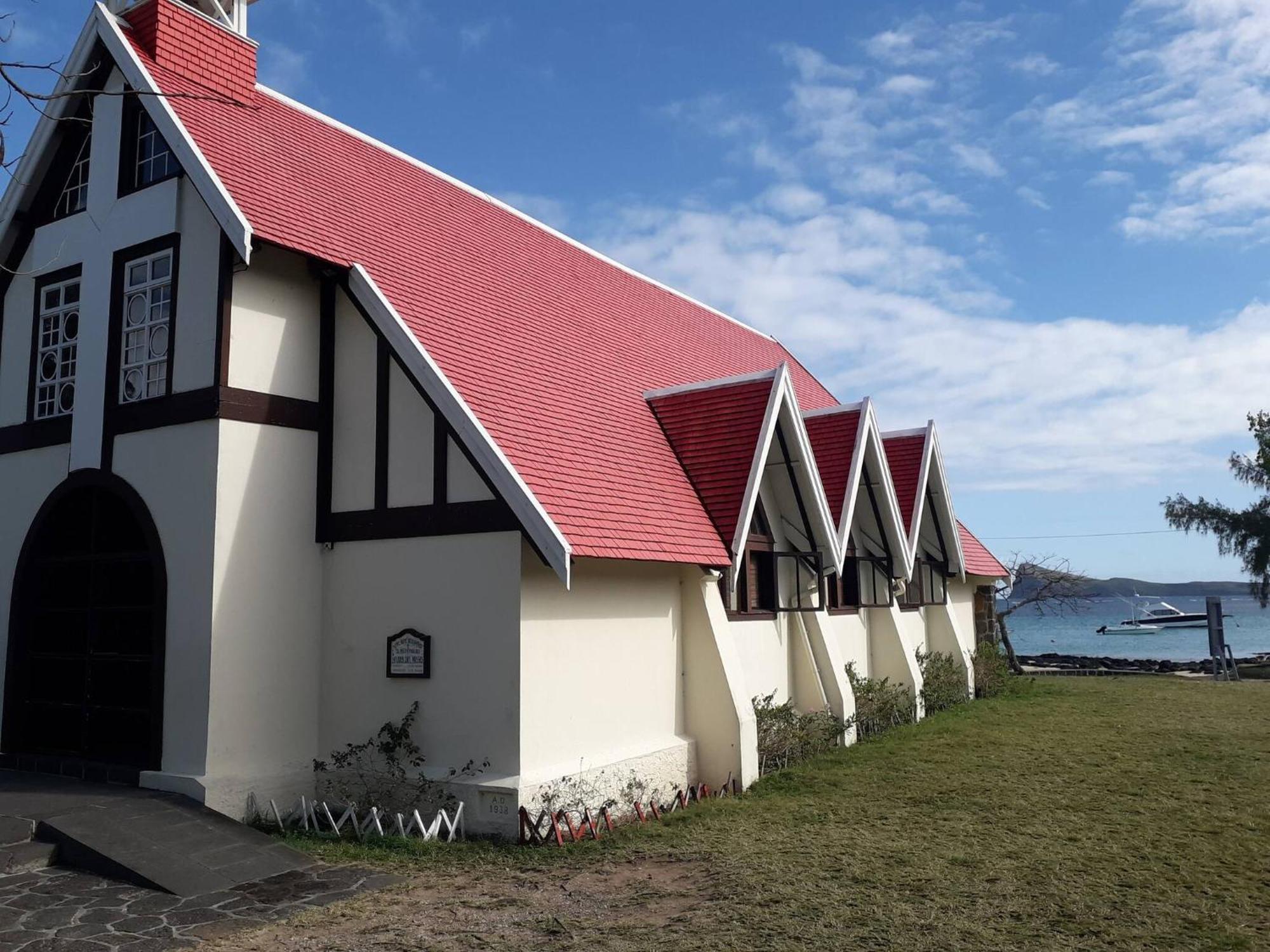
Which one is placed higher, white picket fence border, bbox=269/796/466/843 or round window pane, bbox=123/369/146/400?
round window pane, bbox=123/369/146/400

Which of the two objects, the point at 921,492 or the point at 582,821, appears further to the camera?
the point at 921,492

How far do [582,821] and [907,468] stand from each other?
38.4 ft

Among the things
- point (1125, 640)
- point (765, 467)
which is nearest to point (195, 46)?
point (765, 467)

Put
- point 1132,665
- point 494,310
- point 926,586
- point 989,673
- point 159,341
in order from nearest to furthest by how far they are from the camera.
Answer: point 159,341
point 494,310
point 926,586
point 989,673
point 1132,665

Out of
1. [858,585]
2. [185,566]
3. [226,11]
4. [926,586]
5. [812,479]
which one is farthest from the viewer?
[926,586]

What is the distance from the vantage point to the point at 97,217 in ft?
41.0

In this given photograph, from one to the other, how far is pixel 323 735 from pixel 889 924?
674cm

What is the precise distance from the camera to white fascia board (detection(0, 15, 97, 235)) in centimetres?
1250

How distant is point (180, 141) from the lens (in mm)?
11297

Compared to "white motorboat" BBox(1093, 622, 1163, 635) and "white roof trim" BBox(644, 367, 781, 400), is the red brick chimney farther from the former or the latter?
"white motorboat" BBox(1093, 622, 1163, 635)

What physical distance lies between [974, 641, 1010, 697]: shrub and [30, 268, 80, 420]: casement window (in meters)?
18.6

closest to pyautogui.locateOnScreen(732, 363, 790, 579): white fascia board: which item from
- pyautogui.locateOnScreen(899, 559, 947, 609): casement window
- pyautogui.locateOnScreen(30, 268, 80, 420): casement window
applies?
pyautogui.locateOnScreen(899, 559, 947, 609): casement window

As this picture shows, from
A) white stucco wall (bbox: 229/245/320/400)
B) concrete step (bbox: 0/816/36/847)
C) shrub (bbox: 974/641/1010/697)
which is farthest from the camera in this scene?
shrub (bbox: 974/641/1010/697)

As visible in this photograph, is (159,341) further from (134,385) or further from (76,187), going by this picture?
(76,187)
